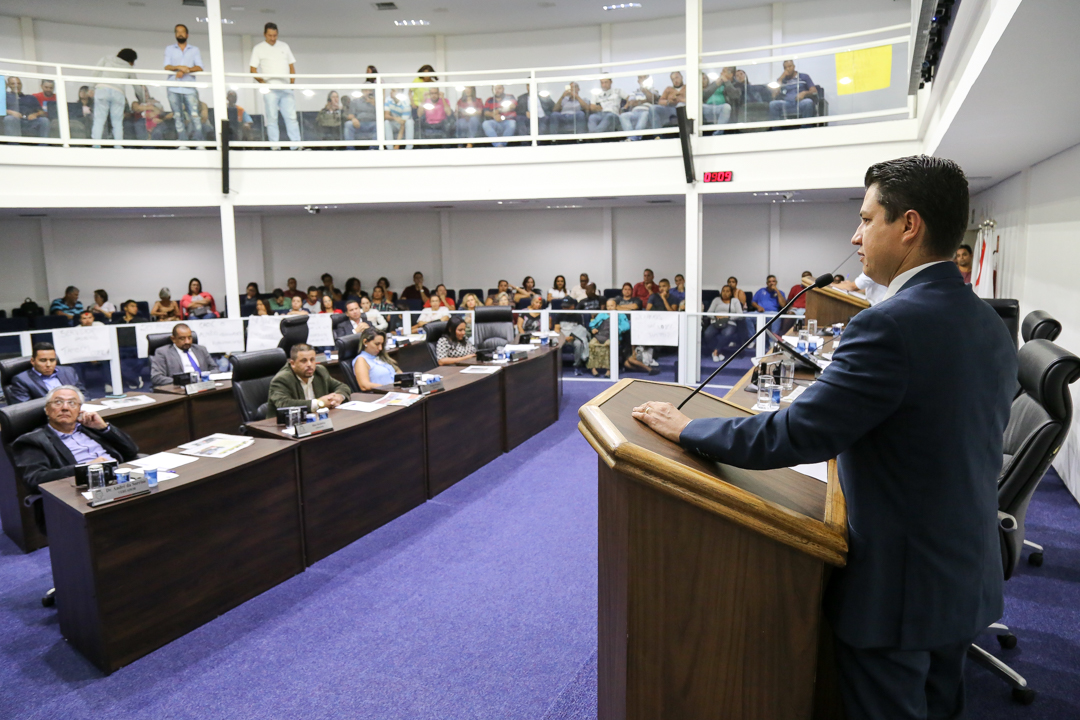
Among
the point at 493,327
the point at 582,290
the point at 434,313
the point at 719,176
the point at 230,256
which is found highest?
the point at 719,176

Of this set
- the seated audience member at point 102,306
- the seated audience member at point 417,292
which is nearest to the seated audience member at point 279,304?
the seated audience member at point 417,292

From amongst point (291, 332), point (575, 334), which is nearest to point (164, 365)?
point (291, 332)

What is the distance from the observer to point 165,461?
3.64 metres

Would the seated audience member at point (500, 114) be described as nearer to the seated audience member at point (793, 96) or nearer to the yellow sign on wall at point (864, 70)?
the seated audience member at point (793, 96)

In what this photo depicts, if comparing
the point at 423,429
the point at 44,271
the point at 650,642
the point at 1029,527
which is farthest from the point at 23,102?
the point at 1029,527

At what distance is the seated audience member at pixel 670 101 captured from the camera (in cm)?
894

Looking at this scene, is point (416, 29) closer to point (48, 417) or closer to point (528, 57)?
point (528, 57)

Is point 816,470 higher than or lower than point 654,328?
higher

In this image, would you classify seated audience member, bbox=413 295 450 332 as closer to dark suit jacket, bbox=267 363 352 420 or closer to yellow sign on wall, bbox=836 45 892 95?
dark suit jacket, bbox=267 363 352 420

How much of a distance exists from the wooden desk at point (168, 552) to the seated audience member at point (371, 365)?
213 centimetres

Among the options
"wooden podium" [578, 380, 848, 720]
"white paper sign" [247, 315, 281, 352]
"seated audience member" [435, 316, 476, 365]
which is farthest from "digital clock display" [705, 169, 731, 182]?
"wooden podium" [578, 380, 848, 720]

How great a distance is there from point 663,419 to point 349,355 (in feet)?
17.4

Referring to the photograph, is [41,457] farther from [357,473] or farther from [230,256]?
[230,256]

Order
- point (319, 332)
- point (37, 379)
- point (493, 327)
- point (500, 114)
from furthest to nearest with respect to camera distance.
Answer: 1. point (319, 332)
2. point (500, 114)
3. point (493, 327)
4. point (37, 379)
